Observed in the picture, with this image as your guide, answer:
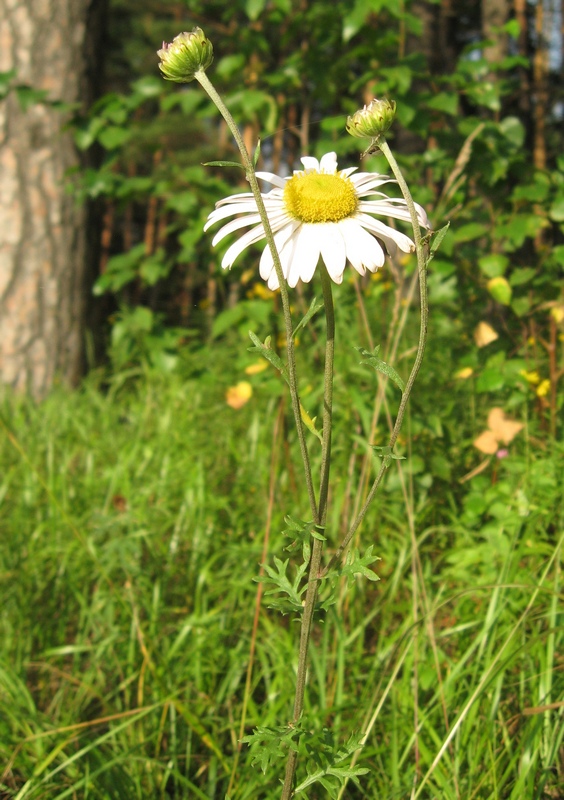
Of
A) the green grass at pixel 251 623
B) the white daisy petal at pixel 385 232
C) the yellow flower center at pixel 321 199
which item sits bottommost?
the green grass at pixel 251 623

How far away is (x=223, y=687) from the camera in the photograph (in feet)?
4.86

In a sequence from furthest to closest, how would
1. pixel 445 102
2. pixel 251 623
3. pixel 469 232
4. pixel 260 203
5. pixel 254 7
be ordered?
pixel 254 7 → pixel 445 102 → pixel 469 232 → pixel 251 623 → pixel 260 203

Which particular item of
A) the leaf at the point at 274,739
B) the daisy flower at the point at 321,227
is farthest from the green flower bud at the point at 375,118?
the leaf at the point at 274,739

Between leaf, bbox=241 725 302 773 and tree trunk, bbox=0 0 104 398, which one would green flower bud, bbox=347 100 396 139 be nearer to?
leaf, bbox=241 725 302 773

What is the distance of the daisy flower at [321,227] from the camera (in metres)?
0.75

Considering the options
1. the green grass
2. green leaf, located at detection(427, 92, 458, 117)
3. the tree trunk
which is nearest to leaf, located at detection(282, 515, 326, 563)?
the green grass

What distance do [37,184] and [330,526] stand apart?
2180 millimetres

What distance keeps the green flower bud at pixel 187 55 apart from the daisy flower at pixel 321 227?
145 millimetres

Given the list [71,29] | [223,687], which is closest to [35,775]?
[223,687]

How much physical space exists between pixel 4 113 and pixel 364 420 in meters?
2.31

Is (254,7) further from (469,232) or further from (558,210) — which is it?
(558,210)

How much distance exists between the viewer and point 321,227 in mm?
778

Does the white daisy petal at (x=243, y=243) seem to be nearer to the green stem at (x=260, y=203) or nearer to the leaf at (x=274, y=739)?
the green stem at (x=260, y=203)

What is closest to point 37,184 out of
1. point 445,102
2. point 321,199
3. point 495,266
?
point 445,102
